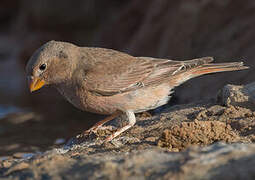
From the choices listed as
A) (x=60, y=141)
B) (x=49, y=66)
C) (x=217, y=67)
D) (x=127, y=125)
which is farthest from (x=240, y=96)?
(x=60, y=141)

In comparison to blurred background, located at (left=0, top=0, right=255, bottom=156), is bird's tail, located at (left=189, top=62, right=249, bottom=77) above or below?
below

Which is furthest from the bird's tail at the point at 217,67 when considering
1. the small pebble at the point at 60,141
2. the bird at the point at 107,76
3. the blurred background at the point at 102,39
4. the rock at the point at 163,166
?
the small pebble at the point at 60,141

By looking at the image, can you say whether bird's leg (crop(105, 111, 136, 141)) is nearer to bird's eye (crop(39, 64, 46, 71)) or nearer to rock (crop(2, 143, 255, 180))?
bird's eye (crop(39, 64, 46, 71))

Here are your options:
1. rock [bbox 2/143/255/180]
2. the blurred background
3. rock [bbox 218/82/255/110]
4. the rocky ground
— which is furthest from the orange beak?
rock [bbox 218/82/255/110]

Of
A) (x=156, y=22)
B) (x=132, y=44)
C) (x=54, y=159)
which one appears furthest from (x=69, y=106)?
(x=54, y=159)

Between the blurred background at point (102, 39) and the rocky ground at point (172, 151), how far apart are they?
1.93 meters

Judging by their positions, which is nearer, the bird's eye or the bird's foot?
the bird's foot

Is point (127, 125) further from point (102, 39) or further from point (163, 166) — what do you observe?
point (102, 39)

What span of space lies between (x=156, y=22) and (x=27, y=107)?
3767mm

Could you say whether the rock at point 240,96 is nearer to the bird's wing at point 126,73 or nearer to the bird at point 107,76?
the bird at point 107,76

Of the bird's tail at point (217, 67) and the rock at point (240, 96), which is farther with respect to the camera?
the bird's tail at point (217, 67)

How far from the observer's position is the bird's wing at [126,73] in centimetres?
598

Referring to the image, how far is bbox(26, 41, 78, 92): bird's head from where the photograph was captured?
6004 mm

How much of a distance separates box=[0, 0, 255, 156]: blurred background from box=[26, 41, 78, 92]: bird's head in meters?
2.06
